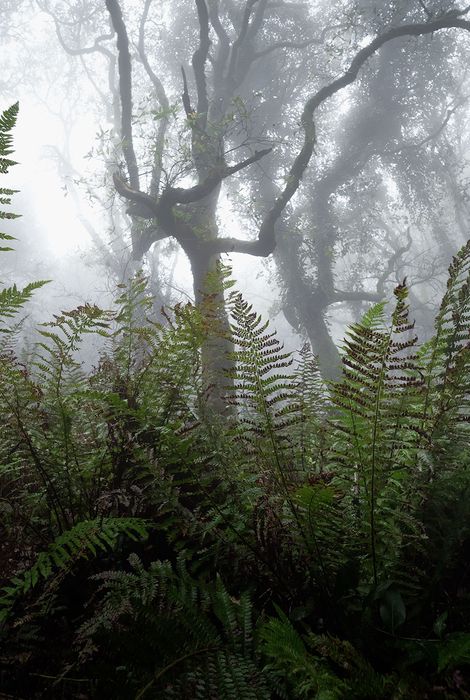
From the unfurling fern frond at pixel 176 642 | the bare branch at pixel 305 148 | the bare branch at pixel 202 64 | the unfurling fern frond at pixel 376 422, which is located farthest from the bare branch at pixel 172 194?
the unfurling fern frond at pixel 176 642

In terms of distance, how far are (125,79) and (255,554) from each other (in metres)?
12.7

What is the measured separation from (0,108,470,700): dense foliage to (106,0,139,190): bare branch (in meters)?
11.4

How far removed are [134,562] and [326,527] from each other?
20.8 inches

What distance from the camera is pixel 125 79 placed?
10.9 m

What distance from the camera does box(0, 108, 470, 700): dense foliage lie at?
0.87 meters

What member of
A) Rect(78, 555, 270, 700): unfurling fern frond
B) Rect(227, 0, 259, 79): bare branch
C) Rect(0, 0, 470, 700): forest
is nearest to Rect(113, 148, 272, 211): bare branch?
Rect(227, 0, 259, 79): bare branch

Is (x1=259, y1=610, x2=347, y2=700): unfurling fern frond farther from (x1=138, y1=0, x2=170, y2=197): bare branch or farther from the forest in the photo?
(x1=138, y1=0, x2=170, y2=197): bare branch

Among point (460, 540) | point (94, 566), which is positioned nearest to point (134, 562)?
point (94, 566)

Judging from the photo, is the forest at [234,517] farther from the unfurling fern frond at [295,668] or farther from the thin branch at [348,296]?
the thin branch at [348,296]

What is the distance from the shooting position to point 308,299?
1702 cm

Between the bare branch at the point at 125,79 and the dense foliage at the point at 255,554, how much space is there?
1139cm

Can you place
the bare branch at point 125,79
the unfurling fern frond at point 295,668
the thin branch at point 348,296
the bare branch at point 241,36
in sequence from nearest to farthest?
the unfurling fern frond at point 295,668 < the bare branch at point 125,79 < the bare branch at point 241,36 < the thin branch at point 348,296

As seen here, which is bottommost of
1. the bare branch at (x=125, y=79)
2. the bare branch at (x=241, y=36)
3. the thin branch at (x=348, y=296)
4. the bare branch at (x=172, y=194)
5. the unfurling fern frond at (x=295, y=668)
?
the unfurling fern frond at (x=295, y=668)

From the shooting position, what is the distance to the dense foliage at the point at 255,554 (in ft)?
2.85
